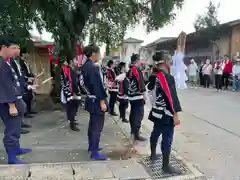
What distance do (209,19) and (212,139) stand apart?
17441 millimetres

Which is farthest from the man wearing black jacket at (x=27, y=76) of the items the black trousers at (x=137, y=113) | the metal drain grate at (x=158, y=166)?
the metal drain grate at (x=158, y=166)

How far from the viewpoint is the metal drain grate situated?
191 inches

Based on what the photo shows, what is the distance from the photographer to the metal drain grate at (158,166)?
191 inches

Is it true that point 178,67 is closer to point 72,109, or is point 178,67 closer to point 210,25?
point 72,109

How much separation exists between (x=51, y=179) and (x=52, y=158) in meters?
1.00

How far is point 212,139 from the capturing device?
7125mm

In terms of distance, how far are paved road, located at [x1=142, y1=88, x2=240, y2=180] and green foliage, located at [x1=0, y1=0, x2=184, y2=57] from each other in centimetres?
341

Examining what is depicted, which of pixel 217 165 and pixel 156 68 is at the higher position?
pixel 156 68

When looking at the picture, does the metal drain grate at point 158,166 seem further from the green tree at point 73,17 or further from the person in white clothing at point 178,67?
the green tree at point 73,17

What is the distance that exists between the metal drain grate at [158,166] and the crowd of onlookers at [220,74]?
1265cm

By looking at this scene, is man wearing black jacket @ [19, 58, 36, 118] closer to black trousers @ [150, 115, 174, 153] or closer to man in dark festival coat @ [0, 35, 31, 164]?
man in dark festival coat @ [0, 35, 31, 164]

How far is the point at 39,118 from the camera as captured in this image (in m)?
9.23

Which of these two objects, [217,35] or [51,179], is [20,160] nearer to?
[51,179]

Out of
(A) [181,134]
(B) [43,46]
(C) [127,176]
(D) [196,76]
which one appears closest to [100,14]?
(B) [43,46]
